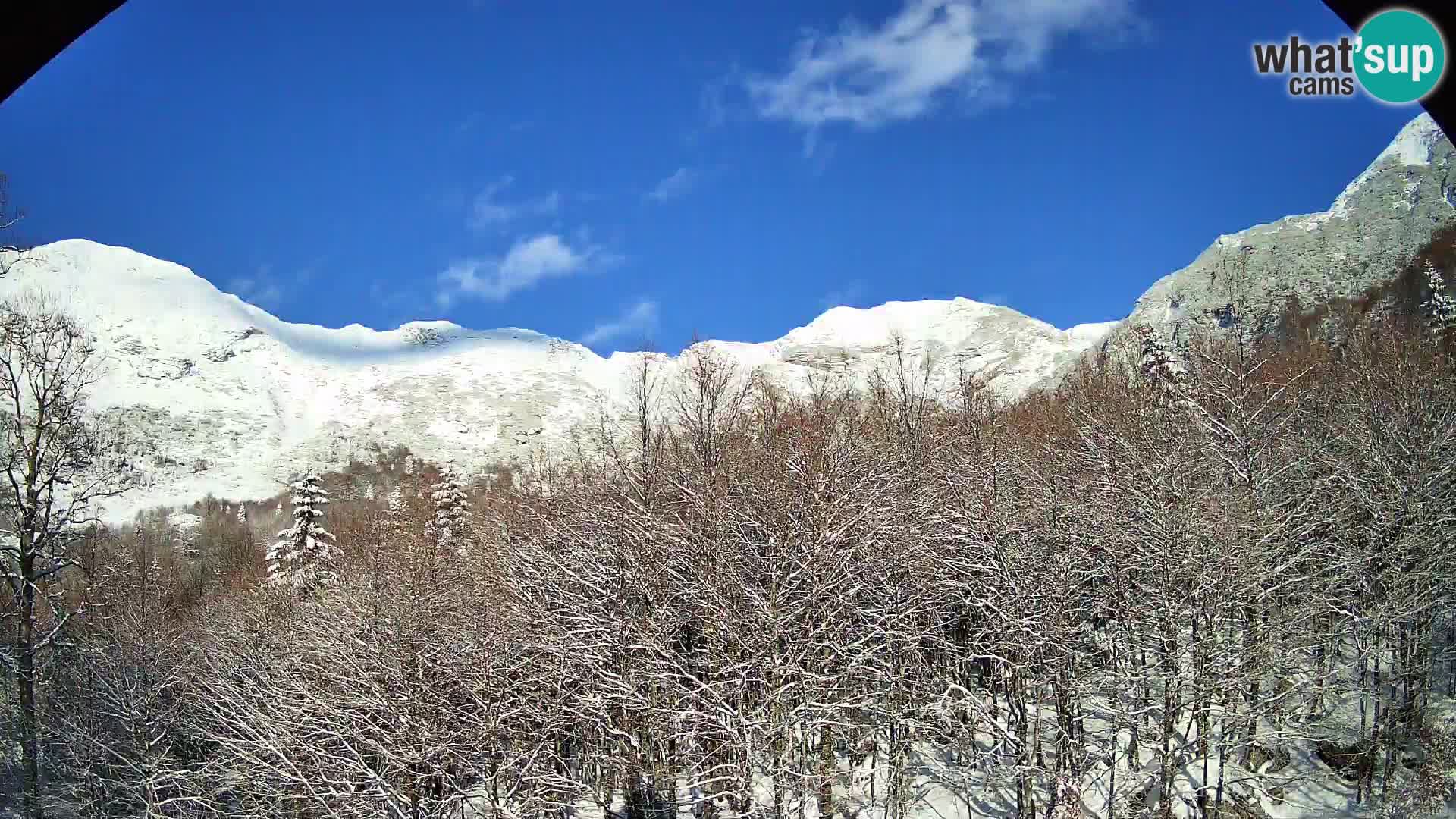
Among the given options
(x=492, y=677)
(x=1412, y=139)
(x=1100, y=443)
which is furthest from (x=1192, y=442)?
(x=1412, y=139)

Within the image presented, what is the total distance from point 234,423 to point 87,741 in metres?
180

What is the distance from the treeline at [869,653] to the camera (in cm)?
1469

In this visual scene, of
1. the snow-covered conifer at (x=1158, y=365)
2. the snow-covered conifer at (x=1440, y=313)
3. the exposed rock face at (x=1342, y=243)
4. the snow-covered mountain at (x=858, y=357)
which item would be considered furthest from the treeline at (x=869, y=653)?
the exposed rock face at (x=1342, y=243)

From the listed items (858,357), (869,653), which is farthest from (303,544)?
(858,357)

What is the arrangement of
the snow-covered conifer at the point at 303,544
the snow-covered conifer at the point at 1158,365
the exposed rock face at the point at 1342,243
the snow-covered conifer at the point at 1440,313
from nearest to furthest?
1. the snow-covered conifer at the point at 303,544
2. the snow-covered conifer at the point at 1158,365
3. the snow-covered conifer at the point at 1440,313
4. the exposed rock face at the point at 1342,243

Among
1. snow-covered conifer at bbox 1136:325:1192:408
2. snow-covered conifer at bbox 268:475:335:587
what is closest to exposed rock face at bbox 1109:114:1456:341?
snow-covered conifer at bbox 1136:325:1192:408

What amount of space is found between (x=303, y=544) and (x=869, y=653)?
1102 inches

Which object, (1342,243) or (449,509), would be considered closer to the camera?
(449,509)

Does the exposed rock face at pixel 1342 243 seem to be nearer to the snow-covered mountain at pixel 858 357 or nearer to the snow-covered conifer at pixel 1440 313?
the snow-covered mountain at pixel 858 357

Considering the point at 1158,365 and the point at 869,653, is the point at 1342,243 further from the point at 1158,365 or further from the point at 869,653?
the point at 869,653

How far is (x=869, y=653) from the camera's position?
48.5ft

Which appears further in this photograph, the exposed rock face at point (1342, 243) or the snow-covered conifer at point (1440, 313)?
the exposed rock face at point (1342, 243)

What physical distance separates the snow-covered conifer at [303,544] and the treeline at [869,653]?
36.3ft

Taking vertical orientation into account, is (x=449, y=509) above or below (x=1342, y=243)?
below
